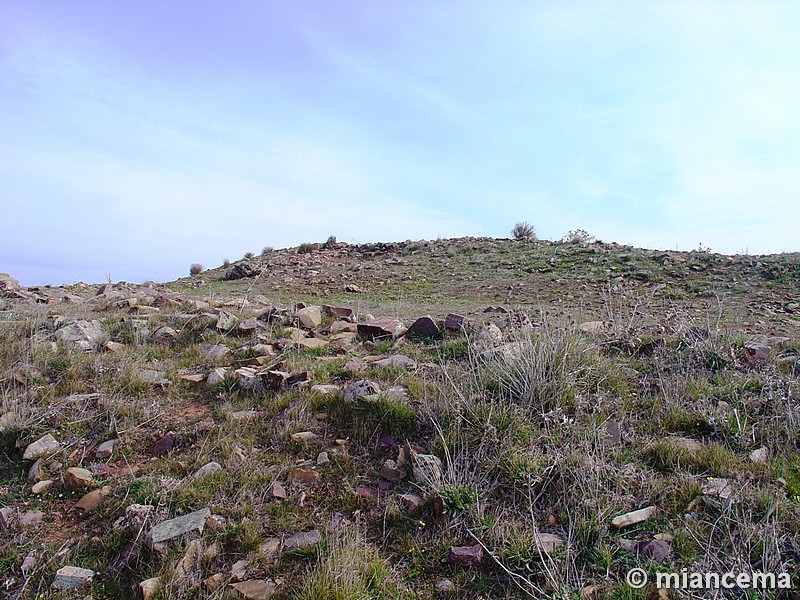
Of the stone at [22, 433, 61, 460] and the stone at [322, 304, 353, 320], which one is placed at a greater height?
the stone at [322, 304, 353, 320]

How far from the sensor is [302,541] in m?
2.47

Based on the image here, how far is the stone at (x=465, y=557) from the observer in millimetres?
2350

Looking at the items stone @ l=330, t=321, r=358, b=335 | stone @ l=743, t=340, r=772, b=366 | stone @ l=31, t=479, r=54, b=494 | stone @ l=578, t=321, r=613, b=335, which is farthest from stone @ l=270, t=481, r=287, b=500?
stone @ l=743, t=340, r=772, b=366

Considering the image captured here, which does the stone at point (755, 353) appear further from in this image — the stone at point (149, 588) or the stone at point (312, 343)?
the stone at point (149, 588)

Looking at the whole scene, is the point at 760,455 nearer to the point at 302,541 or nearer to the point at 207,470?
the point at 302,541

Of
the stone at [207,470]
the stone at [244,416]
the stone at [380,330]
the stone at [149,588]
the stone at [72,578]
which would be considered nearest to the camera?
the stone at [149,588]

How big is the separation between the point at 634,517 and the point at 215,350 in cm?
344

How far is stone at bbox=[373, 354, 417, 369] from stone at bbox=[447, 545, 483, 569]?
1758mm

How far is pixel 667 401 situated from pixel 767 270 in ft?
27.0

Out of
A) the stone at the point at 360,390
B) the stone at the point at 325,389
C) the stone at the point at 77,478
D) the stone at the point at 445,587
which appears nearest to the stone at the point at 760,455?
the stone at the point at 445,587

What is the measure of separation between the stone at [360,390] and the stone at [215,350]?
57.3 inches

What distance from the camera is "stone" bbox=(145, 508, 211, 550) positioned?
2.45 m

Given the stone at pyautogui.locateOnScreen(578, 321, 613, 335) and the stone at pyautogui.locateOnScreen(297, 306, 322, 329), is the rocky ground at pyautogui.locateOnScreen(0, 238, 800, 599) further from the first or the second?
the stone at pyautogui.locateOnScreen(297, 306, 322, 329)
